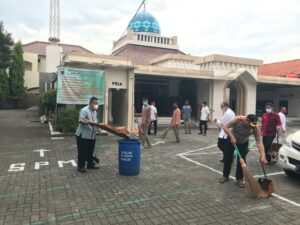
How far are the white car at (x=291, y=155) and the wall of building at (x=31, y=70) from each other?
4156cm

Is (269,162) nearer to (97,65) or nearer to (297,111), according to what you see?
(97,65)

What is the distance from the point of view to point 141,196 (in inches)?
214

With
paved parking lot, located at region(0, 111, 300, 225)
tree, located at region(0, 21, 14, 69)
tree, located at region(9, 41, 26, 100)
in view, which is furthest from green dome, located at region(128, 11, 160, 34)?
paved parking lot, located at region(0, 111, 300, 225)

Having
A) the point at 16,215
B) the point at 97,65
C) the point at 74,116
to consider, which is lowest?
the point at 16,215

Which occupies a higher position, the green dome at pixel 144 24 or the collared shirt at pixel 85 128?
the green dome at pixel 144 24

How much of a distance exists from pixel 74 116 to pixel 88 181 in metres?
7.62

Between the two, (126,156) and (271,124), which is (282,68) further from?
(126,156)

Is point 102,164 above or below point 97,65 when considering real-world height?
below

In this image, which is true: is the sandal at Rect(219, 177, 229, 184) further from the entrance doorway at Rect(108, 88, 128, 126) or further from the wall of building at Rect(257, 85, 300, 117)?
the wall of building at Rect(257, 85, 300, 117)

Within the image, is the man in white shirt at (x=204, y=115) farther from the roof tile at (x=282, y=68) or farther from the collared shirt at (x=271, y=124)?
the roof tile at (x=282, y=68)

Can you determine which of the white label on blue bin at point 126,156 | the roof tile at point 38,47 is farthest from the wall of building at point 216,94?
the roof tile at point 38,47

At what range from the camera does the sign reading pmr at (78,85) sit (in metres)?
13.4

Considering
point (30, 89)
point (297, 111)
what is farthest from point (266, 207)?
point (30, 89)

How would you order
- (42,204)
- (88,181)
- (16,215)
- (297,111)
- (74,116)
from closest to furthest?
(16,215)
(42,204)
(88,181)
(74,116)
(297,111)
